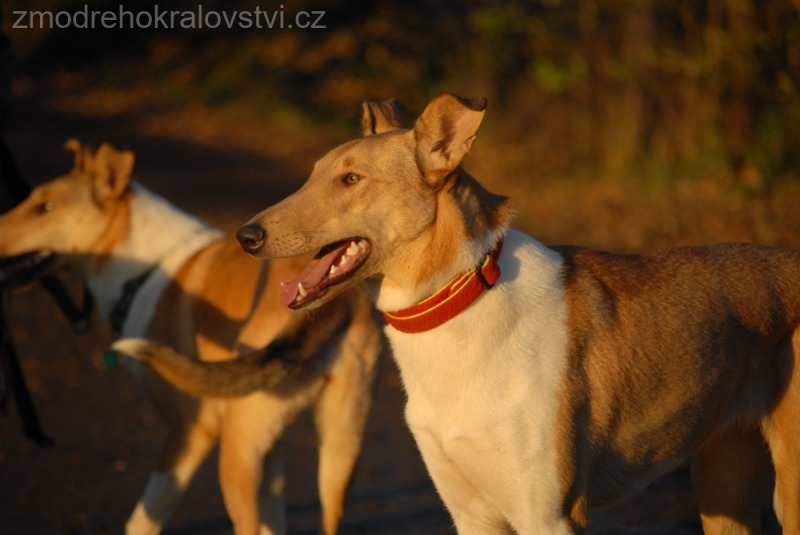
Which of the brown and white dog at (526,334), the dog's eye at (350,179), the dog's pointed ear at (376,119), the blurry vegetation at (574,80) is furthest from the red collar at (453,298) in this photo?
the blurry vegetation at (574,80)

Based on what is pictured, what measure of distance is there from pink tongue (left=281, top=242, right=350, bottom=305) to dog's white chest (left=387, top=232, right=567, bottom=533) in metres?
0.34

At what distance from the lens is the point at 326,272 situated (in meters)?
3.61

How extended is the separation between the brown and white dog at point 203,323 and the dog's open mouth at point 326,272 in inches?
42.8

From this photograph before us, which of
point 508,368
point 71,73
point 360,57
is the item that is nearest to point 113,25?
point 71,73

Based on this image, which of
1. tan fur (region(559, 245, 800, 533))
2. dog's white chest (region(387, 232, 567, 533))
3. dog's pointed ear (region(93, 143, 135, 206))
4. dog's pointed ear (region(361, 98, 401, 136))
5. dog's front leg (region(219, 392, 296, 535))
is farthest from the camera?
dog's pointed ear (region(93, 143, 135, 206))

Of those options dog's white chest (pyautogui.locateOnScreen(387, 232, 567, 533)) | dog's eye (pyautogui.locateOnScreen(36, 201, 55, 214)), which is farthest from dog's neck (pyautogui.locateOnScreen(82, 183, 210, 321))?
dog's white chest (pyautogui.locateOnScreen(387, 232, 567, 533))

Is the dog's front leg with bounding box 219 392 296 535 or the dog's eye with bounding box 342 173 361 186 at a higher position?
the dog's eye with bounding box 342 173 361 186

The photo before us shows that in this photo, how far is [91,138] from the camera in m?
15.2

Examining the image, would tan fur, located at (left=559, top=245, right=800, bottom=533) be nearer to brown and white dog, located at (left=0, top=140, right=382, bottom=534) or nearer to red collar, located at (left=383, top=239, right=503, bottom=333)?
red collar, located at (left=383, top=239, right=503, bottom=333)

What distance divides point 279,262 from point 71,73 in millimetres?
15573

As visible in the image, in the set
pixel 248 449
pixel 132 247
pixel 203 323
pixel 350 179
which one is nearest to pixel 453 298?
pixel 350 179

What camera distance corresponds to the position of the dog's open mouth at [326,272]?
353cm

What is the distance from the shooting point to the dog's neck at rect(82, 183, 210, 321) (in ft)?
18.8

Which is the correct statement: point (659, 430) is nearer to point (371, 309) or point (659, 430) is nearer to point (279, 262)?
point (371, 309)
